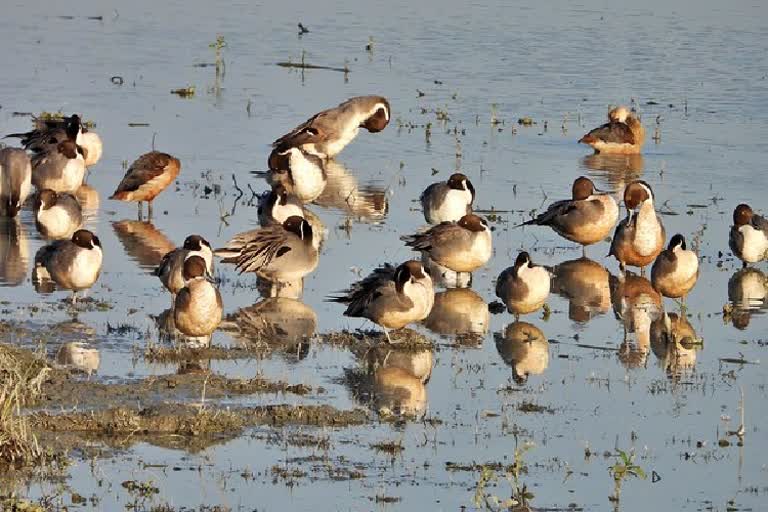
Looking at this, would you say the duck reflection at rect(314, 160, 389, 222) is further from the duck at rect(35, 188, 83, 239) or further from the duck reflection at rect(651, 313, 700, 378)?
the duck reflection at rect(651, 313, 700, 378)

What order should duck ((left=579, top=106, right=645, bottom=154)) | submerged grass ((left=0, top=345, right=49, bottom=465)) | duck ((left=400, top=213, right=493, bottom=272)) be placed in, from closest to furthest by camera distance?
submerged grass ((left=0, top=345, right=49, bottom=465)), duck ((left=400, top=213, right=493, bottom=272)), duck ((left=579, top=106, right=645, bottom=154))

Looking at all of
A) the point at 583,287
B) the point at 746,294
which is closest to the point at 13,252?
the point at 583,287

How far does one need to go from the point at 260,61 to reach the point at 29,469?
20.5m

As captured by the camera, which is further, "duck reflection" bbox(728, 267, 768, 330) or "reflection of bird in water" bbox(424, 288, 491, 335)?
"duck reflection" bbox(728, 267, 768, 330)

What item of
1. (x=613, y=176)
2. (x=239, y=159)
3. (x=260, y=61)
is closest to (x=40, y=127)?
(x=239, y=159)

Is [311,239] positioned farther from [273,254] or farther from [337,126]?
[337,126]

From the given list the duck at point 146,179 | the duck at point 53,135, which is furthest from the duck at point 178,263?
the duck at point 53,135

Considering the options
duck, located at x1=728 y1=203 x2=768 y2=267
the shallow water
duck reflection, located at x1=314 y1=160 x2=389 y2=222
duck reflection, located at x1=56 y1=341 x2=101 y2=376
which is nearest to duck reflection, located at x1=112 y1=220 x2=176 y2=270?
the shallow water

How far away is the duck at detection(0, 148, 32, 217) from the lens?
58.3 feet

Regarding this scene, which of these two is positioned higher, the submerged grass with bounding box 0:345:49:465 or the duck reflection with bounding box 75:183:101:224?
the duck reflection with bounding box 75:183:101:224

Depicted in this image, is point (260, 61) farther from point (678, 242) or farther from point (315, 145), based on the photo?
point (678, 242)

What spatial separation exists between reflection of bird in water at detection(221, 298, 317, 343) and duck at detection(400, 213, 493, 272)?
5.44ft

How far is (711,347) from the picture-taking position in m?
13.5

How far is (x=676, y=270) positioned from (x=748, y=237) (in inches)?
71.5
